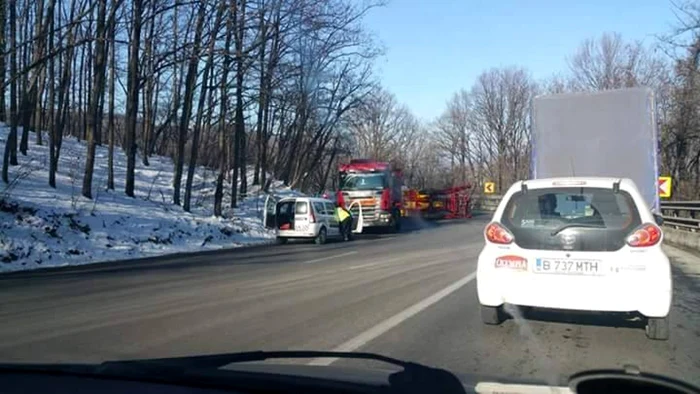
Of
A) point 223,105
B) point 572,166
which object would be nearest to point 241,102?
point 223,105

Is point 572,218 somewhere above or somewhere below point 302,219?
above

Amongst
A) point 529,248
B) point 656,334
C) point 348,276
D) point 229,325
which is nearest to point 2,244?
point 348,276

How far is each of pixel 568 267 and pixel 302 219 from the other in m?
18.7

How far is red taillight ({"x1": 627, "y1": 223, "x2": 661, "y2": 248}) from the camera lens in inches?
260

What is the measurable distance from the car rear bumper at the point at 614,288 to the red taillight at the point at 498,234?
398 mm

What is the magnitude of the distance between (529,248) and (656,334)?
61.2 inches

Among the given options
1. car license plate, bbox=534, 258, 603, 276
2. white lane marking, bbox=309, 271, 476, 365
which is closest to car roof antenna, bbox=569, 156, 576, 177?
white lane marking, bbox=309, 271, 476, 365

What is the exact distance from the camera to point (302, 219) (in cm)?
2497

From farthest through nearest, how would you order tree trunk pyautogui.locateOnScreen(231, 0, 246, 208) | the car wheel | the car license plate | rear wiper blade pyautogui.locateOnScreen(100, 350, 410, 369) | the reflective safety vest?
the reflective safety vest → the car wheel → tree trunk pyautogui.locateOnScreen(231, 0, 246, 208) → the car license plate → rear wiper blade pyautogui.locateOnScreen(100, 350, 410, 369)

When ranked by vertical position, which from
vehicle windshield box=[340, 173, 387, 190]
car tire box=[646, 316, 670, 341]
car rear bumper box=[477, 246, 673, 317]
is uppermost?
vehicle windshield box=[340, 173, 387, 190]

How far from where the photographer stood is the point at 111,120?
3094 centimetres

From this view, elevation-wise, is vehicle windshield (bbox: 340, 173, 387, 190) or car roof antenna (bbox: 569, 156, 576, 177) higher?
car roof antenna (bbox: 569, 156, 576, 177)

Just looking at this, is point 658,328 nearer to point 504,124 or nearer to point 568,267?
point 568,267

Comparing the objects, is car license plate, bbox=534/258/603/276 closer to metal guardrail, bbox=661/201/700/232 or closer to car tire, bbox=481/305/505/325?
car tire, bbox=481/305/505/325
